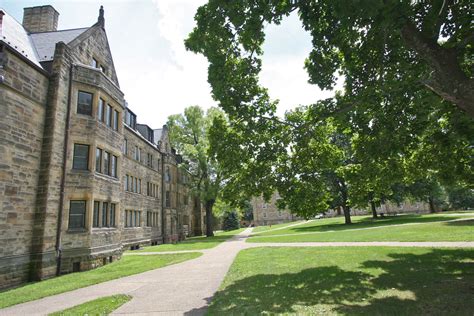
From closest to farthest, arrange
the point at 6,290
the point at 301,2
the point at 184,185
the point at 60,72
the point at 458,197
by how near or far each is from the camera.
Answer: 1. the point at 301,2
2. the point at 6,290
3. the point at 60,72
4. the point at 184,185
5. the point at 458,197

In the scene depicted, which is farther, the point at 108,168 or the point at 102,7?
the point at 102,7

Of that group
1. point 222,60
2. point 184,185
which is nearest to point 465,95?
A: point 222,60

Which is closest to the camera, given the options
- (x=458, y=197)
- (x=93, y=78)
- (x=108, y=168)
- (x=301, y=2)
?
(x=301, y=2)

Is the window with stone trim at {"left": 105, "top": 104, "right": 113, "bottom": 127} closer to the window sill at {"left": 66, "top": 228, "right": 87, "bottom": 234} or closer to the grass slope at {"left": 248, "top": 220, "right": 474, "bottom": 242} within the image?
the window sill at {"left": 66, "top": 228, "right": 87, "bottom": 234}

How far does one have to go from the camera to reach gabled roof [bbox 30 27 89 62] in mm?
15585

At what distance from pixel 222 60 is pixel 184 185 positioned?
116ft

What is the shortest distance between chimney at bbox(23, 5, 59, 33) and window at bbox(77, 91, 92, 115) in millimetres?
7717

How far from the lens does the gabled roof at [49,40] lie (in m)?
15.6

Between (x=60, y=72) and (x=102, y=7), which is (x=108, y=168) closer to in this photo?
(x=60, y=72)

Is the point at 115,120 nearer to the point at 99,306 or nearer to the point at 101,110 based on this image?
the point at 101,110

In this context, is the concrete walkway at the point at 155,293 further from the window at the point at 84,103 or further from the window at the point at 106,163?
the window at the point at 84,103

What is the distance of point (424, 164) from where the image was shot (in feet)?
42.3

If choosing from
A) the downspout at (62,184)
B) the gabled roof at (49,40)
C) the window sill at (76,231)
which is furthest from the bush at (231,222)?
the downspout at (62,184)

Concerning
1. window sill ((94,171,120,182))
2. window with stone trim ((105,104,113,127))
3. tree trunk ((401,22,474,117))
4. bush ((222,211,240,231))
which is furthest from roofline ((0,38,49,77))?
bush ((222,211,240,231))
